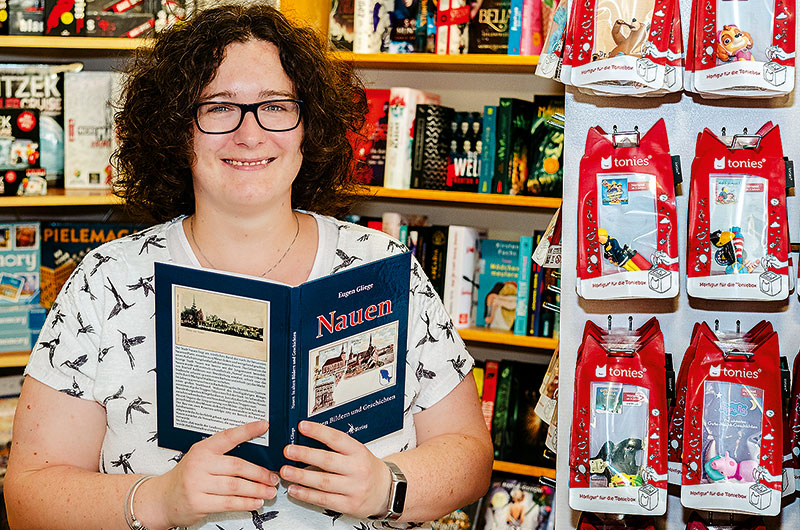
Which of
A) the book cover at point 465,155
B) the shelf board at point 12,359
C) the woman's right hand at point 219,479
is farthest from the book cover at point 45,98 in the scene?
the woman's right hand at point 219,479

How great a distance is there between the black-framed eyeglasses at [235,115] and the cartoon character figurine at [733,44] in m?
0.74

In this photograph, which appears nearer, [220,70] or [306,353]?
[306,353]

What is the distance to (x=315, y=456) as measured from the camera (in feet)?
3.96

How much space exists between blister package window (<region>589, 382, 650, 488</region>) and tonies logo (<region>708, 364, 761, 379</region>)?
12 cm

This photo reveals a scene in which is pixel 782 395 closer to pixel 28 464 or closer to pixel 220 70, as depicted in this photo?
pixel 220 70

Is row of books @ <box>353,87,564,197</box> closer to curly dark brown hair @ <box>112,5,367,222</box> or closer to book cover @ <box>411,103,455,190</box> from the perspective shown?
book cover @ <box>411,103,455,190</box>

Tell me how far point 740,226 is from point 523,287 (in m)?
1.16

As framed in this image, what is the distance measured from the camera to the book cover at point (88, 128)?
280cm

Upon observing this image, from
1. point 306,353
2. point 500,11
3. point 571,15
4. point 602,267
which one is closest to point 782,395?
point 602,267

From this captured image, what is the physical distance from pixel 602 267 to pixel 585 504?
0.43 m

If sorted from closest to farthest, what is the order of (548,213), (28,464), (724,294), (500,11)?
(28,464) → (724,294) → (500,11) → (548,213)

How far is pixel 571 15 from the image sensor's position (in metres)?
1.60

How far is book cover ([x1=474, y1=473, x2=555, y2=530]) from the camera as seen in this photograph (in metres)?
2.67

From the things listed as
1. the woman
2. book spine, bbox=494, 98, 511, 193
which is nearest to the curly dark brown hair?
the woman
